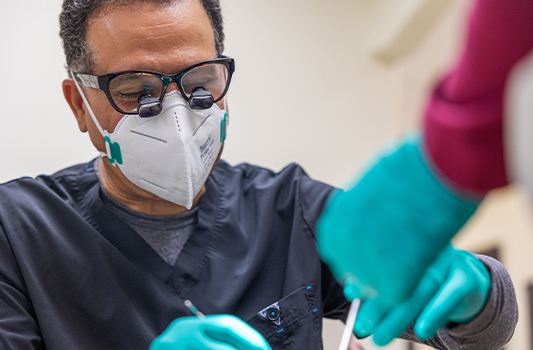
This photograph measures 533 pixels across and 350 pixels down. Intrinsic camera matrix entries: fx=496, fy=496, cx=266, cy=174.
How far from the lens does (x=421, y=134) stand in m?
0.49

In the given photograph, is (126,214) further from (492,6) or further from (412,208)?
(492,6)

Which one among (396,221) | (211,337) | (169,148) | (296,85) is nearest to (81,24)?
(169,148)

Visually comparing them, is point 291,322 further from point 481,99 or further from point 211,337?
point 481,99

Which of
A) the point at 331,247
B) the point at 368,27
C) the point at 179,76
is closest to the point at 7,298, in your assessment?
the point at 179,76

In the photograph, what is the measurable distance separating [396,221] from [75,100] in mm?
847

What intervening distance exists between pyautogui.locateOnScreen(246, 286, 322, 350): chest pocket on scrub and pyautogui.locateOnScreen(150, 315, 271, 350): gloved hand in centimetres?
24

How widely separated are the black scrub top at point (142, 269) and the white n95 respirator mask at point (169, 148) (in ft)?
0.41

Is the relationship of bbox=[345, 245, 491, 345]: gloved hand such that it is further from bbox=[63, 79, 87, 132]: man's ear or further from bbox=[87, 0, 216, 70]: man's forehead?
bbox=[63, 79, 87, 132]: man's ear

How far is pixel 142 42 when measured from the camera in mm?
956

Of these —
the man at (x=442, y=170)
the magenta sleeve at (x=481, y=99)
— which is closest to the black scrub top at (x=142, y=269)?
the man at (x=442, y=170)

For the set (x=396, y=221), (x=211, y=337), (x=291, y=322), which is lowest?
(x=291, y=322)

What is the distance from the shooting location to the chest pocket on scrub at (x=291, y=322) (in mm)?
1006

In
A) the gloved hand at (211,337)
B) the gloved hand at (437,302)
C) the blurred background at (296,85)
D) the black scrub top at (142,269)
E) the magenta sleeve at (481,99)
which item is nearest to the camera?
the magenta sleeve at (481,99)

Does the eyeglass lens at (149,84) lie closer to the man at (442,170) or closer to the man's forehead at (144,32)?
the man's forehead at (144,32)
